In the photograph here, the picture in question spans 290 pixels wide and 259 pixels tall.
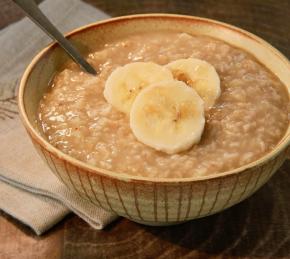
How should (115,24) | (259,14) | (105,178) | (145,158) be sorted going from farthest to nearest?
(259,14) < (115,24) < (145,158) < (105,178)

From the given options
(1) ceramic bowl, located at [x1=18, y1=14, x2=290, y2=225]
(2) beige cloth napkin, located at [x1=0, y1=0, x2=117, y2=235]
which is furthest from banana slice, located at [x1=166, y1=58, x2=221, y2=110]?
(2) beige cloth napkin, located at [x1=0, y1=0, x2=117, y2=235]

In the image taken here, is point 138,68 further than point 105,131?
Yes

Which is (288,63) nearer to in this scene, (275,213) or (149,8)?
(275,213)

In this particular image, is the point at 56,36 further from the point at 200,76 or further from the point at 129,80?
the point at 200,76

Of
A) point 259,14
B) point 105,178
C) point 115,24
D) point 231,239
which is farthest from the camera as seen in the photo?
point 259,14

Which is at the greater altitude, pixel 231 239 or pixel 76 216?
pixel 76 216

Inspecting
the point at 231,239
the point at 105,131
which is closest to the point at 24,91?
the point at 105,131

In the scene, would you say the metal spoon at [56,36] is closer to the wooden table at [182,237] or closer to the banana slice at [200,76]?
the banana slice at [200,76]

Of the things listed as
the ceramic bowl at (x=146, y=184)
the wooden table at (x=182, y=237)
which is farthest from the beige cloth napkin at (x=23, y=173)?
the ceramic bowl at (x=146, y=184)
